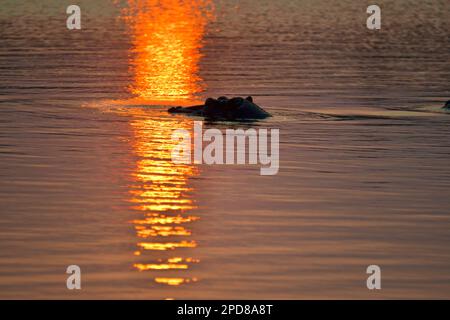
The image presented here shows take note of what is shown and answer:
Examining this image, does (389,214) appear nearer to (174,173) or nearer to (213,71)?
(174,173)

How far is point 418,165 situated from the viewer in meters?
29.0

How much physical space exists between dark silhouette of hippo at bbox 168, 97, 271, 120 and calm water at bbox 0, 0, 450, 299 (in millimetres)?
687

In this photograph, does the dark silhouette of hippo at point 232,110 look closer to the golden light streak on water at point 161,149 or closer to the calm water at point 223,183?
the calm water at point 223,183

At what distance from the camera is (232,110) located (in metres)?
37.4

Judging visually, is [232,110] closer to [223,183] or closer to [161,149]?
[161,149]

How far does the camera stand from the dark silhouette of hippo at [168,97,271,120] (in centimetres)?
3697

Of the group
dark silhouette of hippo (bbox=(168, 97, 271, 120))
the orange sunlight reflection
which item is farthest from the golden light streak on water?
dark silhouette of hippo (bbox=(168, 97, 271, 120))

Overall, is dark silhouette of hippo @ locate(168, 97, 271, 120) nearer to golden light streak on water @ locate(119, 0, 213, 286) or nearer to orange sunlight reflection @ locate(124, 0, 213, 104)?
golden light streak on water @ locate(119, 0, 213, 286)

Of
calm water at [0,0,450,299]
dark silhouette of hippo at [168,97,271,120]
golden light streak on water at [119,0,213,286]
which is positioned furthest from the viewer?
dark silhouette of hippo at [168,97,271,120]

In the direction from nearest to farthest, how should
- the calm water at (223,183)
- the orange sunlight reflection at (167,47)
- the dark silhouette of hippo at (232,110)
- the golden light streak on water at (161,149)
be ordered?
the calm water at (223,183), the golden light streak on water at (161,149), the dark silhouette of hippo at (232,110), the orange sunlight reflection at (167,47)

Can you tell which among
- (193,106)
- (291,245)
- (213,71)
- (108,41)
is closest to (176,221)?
(291,245)

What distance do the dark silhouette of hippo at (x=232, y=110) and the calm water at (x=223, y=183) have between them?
69cm

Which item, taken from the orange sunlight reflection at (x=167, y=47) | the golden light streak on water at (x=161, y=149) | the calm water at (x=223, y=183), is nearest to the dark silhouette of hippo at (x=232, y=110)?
the calm water at (x=223, y=183)

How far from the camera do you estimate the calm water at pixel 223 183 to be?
19.4 meters
